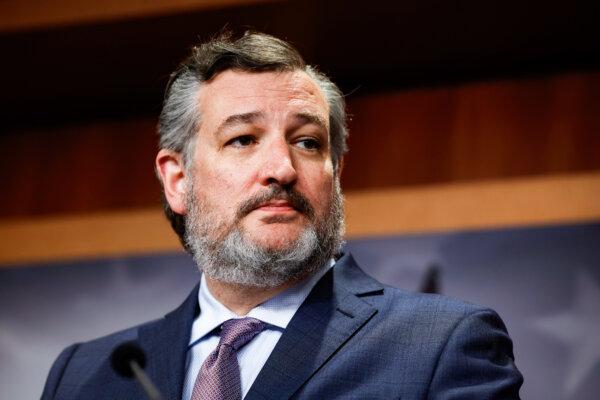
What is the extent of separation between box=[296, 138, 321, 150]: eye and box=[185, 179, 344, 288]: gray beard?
0.11 meters

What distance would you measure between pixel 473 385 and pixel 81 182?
73.5 inches

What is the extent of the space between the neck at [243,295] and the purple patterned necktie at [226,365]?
0.21 ft

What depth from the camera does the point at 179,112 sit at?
198cm

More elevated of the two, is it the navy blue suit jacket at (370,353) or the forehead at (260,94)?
the forehead at (260,94)

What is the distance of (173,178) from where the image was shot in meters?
2.00

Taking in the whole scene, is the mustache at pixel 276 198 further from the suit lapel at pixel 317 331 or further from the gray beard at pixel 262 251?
the suit lapel at pixel 317 331

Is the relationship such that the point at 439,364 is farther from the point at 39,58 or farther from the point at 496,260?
the point at 39,58

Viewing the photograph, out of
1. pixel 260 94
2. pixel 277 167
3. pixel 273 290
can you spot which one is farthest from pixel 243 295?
pixel 260 94

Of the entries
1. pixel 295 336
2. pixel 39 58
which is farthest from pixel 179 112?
pixel 39 58

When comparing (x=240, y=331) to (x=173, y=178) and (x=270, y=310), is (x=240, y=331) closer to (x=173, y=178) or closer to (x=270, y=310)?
(x=270, y=310)

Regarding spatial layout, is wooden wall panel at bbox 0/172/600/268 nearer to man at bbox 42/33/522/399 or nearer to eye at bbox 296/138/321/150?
man at bbox 42/33/522/399

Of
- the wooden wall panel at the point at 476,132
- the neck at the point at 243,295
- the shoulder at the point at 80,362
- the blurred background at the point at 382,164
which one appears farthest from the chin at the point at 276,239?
the wooden wall panel at the point at 476,132

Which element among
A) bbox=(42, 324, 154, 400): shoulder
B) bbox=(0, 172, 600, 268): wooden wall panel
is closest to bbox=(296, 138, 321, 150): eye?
bbox=(42, 324, 154, 400): shoulder

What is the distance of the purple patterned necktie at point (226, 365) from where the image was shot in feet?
5.32
